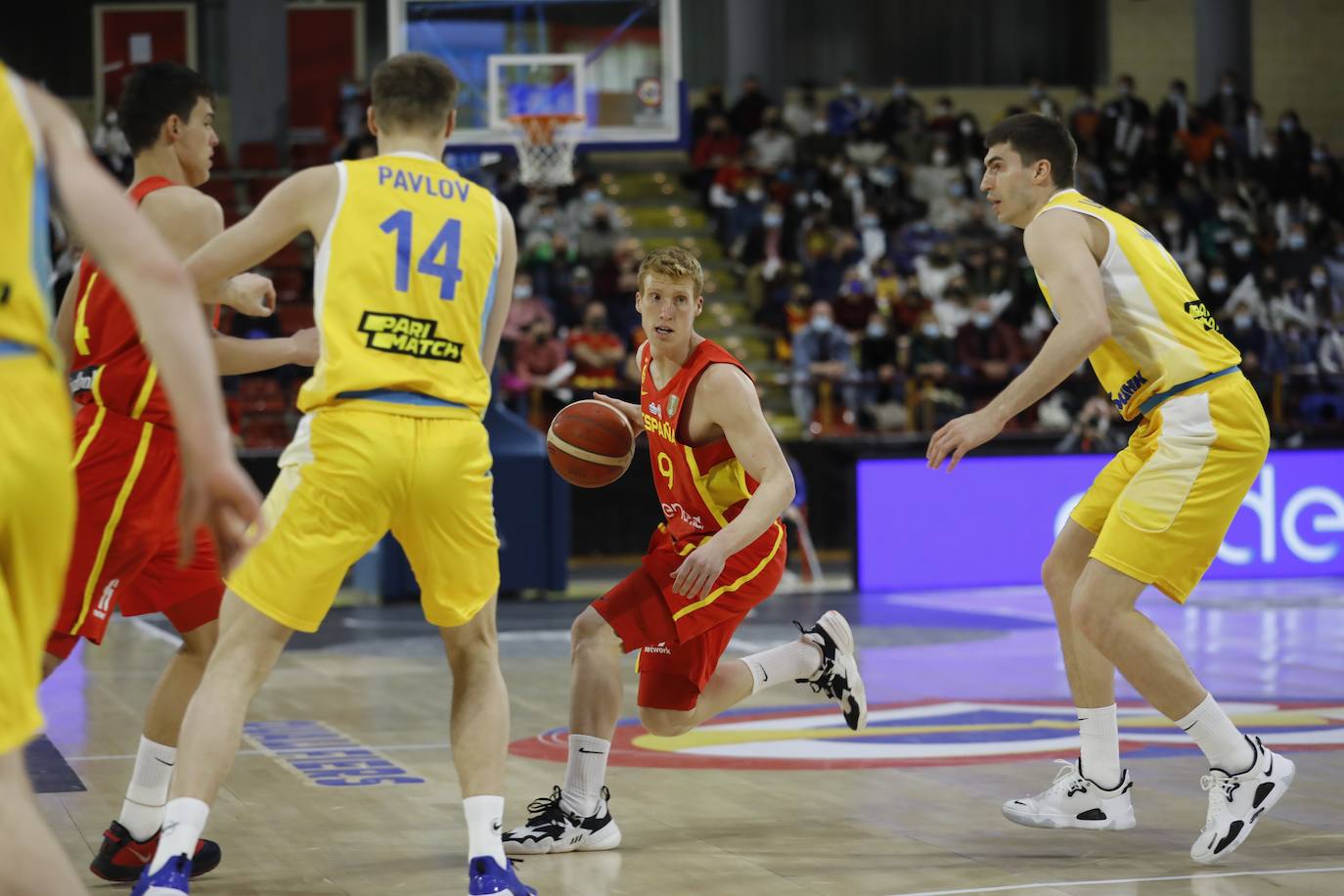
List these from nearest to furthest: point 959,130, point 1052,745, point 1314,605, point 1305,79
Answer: point 1052,745
point 1314,605
point 959,130
point 1305,79

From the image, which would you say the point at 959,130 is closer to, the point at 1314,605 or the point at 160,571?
the point at 1314,605

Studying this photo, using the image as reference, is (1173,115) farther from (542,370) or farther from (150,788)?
(150,788)

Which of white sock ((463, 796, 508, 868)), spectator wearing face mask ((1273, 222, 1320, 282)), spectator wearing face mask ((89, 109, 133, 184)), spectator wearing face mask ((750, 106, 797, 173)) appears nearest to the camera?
white sock ((463, 796, 508, 868))

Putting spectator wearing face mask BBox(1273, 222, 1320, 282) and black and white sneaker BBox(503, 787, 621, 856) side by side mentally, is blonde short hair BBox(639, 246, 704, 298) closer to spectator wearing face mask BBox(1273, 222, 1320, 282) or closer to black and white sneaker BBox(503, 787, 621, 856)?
black and white sneaker BBox(503, 787, 621, 856)

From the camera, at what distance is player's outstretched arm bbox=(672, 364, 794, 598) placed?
4.68 metres

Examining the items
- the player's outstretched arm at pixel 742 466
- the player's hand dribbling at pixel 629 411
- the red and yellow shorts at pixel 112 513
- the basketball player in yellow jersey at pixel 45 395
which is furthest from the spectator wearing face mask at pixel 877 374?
the basketball player in yellow jersey at pixel 45 395

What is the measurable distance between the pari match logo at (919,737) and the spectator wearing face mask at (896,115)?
1656 cm

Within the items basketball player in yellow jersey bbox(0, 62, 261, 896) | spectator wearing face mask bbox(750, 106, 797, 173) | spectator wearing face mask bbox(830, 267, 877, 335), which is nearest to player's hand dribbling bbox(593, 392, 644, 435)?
basketball player in yellow jersey bbox(0, 62, 261, 896)

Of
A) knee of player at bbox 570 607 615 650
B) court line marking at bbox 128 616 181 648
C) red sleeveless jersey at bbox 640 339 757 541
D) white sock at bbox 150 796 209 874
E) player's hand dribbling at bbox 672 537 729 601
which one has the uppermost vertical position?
red sleeveless jersey at bbox 640 339 757 541

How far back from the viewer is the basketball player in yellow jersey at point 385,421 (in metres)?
3.86

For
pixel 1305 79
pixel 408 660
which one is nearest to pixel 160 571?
pixel 408 660

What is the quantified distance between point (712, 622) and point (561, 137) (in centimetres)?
932

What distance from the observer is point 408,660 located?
386 inches

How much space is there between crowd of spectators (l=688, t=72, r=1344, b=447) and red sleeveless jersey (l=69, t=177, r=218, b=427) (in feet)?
37.5
